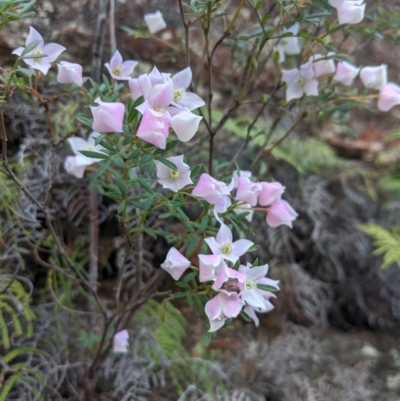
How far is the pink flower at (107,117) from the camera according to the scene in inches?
26.5

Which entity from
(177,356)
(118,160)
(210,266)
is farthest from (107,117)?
(177,356)

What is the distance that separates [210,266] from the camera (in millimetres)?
718

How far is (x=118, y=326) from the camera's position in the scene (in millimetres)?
994

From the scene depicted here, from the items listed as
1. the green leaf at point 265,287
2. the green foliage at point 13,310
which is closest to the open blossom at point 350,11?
the green leaf at point 265,287

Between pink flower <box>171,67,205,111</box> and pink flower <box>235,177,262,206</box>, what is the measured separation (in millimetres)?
155

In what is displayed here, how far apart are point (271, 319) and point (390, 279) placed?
0.45 metres

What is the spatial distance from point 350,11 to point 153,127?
0.48 meters

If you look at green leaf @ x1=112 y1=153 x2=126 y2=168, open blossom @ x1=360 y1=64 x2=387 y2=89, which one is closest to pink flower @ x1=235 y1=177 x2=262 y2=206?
green leaf @ x1=112 y1=153 x2=126 y2=168

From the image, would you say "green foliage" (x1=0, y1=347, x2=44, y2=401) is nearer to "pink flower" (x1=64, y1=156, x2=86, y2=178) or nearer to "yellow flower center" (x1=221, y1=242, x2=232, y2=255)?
"pink flower" (x1=64, y1=156, x2=86, y2=178)

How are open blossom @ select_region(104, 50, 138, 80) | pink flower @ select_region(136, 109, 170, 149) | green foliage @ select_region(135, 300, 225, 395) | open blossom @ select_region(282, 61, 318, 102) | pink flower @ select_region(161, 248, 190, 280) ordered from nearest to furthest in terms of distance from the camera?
pink flower @ select_region(136, 109, 170, 149) → pink flower @ select_region(161, 248, 190, 280) → open blossom @ select_region(104, 50, 138, 80) → open blossom @ select_region(282, 61, 318, 102) → green foliage @ select_region(135, 300, 225, 395)

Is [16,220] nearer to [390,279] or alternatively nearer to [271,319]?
[271,319]

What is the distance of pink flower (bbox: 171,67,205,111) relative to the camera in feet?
2.60

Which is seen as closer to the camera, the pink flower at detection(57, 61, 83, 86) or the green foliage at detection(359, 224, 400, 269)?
the pink flower at detection(57, 61, 83, 86)

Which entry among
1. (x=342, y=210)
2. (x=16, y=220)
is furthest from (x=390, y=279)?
(x=16, y=220)
